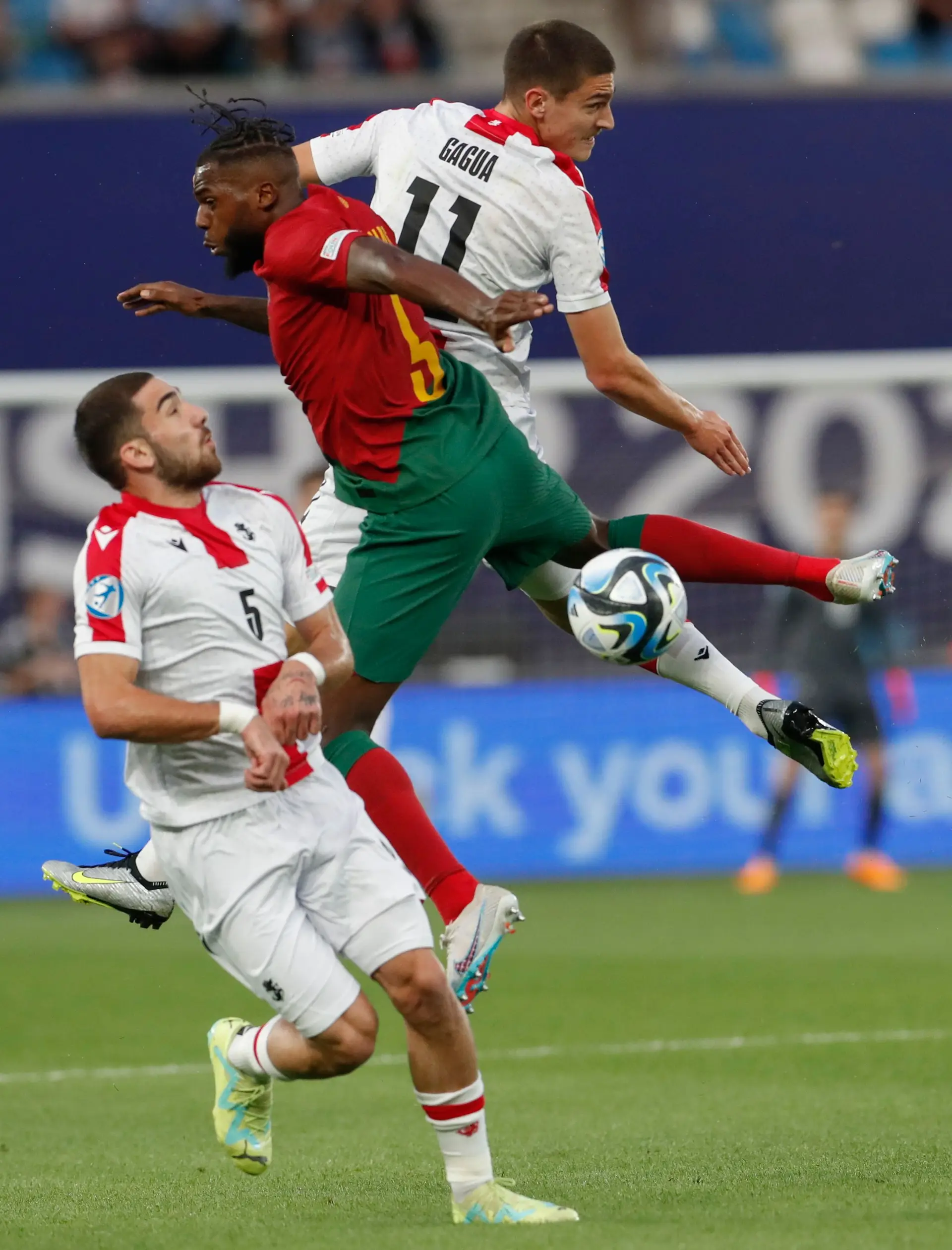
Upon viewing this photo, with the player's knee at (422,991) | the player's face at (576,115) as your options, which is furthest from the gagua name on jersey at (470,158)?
the player's knee at (422,991)

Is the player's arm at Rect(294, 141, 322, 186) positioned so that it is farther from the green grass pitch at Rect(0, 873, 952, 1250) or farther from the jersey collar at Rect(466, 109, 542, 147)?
the green grass pitch at Rect(0, 873, 952, 1250)

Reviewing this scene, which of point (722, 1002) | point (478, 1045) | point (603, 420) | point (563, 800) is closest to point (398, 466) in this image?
point (478, 1045)

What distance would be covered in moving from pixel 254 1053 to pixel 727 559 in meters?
2.23

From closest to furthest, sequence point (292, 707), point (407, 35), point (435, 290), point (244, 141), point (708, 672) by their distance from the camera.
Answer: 1. point (292, 707)
2. point (435, 290)
3. point (244, 141)
4. point (708, 672)
5. point (407, 35)

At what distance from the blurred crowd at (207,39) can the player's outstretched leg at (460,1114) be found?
34.9 feet

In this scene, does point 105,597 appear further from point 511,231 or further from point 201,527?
point 511,231

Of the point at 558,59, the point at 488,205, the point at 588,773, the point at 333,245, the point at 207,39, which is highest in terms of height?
the point at 207,39

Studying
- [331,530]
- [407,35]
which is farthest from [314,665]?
[407,35]

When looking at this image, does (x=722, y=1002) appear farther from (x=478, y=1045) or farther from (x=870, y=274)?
(x=870, y=274)

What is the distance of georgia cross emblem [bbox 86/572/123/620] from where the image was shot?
4887 mm

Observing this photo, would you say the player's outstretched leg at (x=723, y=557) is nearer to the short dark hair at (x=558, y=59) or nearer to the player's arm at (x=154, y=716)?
the short dark hair at (x=558, y=59)

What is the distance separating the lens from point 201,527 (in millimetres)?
5125

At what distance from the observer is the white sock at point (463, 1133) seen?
5.32 m

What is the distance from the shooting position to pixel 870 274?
50.4ft
